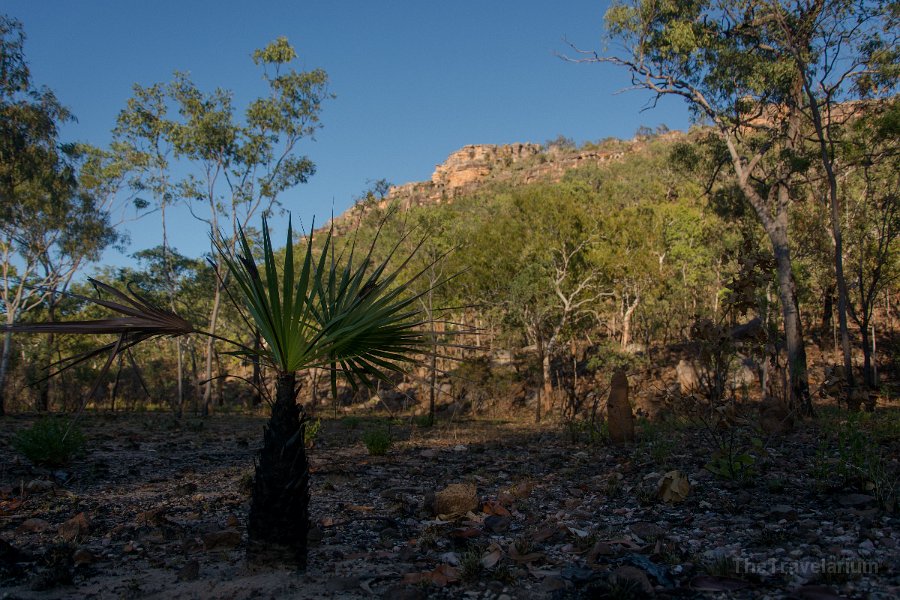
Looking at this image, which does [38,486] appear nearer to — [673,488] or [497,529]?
[497,529]

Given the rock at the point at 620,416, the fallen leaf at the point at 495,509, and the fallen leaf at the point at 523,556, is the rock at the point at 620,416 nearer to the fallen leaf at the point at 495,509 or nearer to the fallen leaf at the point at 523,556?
the fallen leaf at the point at 495,509

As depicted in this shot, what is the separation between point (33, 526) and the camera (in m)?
4.91

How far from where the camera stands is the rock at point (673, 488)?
17.7ft

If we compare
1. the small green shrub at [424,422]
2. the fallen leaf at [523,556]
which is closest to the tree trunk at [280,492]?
the fallen leaf at [523,556]

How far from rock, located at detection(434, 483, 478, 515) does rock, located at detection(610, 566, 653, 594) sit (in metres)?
2.16

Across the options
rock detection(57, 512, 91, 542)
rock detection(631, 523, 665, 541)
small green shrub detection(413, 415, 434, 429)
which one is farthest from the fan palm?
small green shrub detection(413, 415, 434, 429)

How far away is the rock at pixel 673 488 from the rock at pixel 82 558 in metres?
4.74

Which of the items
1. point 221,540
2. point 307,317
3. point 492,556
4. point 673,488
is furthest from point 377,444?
point 307,317

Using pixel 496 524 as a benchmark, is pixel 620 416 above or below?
above

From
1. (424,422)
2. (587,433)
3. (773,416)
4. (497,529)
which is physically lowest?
(424,422)

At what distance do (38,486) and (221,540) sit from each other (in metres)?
3.28

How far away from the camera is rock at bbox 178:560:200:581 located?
3711mm

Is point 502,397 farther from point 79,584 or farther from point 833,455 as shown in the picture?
point 79,584

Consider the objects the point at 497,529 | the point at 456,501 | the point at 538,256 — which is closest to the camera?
the point at 497,529
